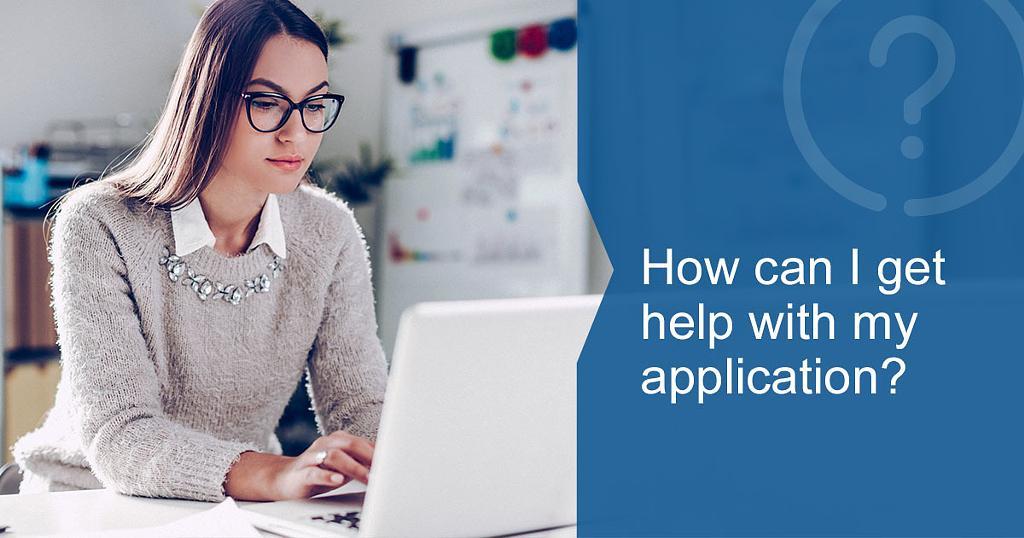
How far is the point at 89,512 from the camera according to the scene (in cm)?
97

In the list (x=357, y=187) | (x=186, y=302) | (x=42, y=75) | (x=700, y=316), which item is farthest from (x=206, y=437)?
(x=42, y=75)

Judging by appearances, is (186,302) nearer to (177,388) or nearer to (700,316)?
(177,388)

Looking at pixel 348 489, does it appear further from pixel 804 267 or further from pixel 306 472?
pixel 804 267

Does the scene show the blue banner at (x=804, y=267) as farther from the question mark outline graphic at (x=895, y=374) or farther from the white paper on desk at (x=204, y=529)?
the white paper on desk at (x=204, y=529)

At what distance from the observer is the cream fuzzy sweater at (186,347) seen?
43.1 inches

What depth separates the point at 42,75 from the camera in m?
3.85

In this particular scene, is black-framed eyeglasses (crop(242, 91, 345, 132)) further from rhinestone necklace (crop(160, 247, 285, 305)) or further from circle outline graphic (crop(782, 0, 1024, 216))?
circle outline graphic (crop(782, 0, 1024, 216))

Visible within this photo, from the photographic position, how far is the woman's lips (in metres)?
1.22

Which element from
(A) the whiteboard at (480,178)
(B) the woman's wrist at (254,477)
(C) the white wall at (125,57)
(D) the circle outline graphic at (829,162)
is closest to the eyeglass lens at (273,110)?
(B) the woman's wrist at (254,477)

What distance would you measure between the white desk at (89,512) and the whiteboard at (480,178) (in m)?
2.29

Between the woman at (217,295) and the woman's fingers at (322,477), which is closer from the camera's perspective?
the woman's fingers at (322,477)

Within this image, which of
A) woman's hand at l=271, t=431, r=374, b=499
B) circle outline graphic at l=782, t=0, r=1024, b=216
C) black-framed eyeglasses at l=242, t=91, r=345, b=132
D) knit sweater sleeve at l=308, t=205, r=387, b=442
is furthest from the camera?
circle outline graphic at l=782, t=0, r=1024, b=216

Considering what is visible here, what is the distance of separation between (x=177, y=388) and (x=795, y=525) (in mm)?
781

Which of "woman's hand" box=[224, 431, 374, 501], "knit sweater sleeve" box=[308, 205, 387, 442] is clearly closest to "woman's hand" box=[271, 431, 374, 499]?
"woman's hand" box=[224, 431, 374, 501]
